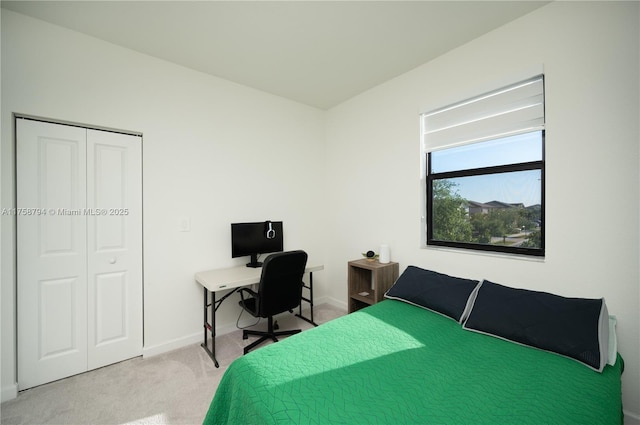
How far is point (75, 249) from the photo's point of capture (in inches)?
90.6

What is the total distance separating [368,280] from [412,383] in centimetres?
197

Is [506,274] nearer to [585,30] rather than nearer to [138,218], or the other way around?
[585,30]

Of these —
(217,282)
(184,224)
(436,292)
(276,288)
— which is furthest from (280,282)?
(436,292)

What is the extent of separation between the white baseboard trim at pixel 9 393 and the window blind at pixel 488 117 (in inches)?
158

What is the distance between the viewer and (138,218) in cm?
256

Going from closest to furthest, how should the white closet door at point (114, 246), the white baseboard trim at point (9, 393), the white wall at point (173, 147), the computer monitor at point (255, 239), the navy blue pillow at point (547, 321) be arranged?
the navy blue pillow at point (547, 321)
the white baseboard trim at point (9, 393)
the white wall at point (173, 147)
the white closet door at point (114, 246)
the computer monitor at point (255, 239)

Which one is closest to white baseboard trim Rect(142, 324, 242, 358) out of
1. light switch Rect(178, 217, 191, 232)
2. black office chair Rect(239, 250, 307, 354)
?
black office chair Rect(239, 250, 307, 354)

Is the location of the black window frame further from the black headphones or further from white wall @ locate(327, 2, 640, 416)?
the black headphones

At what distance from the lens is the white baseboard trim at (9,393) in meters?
1.95

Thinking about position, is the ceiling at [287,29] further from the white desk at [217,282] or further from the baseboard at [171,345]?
the baseboard at [171,345]

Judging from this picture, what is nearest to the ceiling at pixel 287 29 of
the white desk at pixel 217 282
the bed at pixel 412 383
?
the white desk at pixel 217 282

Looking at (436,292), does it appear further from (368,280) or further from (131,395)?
(131,395)

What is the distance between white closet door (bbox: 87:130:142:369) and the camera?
237 centimetres

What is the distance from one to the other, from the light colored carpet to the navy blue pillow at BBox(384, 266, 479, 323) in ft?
5.74
